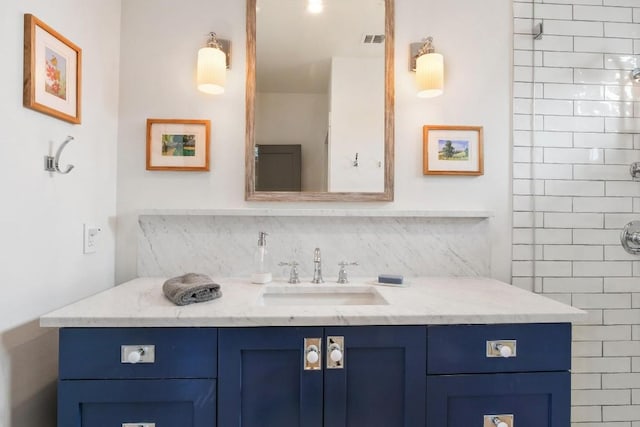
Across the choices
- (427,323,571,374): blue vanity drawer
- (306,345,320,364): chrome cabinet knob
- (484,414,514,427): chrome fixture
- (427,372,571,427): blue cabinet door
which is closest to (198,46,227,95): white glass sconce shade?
(306,345,320,364): chrome cabinet knob

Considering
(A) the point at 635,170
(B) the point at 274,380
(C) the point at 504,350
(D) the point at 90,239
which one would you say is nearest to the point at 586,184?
(A) the point at 635,170

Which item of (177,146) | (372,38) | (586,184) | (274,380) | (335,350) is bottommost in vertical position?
(274,380)

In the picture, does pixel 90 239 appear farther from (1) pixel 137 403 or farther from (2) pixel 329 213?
(2) pixel 329 213

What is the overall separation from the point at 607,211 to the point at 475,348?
116 cm

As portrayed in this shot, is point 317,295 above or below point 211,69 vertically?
below

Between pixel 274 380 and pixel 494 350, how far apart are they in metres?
0.71

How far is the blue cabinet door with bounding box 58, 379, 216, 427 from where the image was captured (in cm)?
106

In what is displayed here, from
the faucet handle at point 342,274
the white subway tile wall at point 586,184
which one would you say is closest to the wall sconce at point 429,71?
the white subway tile wall at point 586,184

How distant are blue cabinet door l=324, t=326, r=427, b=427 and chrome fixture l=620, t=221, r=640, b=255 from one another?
1.32m

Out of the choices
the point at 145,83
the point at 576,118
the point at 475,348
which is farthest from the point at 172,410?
the point at 576,118

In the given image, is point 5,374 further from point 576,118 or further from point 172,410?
point 576,118

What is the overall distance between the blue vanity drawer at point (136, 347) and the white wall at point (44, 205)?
187 mm

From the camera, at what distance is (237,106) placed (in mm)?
1696

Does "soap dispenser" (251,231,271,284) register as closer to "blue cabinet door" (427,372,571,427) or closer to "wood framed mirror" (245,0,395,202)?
"wood framed mirror" (245,0,395,202)
